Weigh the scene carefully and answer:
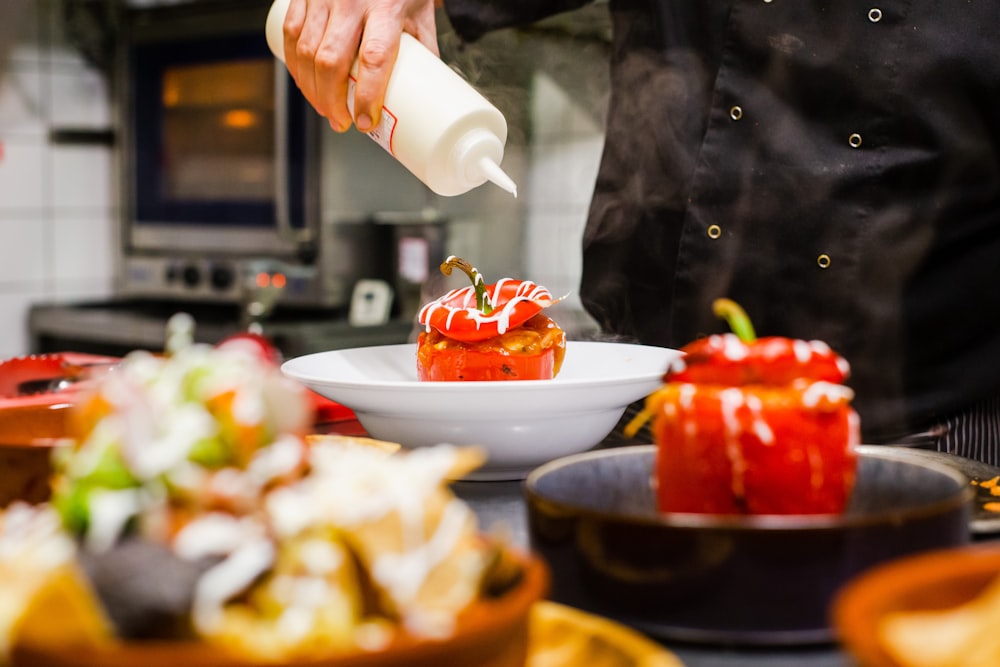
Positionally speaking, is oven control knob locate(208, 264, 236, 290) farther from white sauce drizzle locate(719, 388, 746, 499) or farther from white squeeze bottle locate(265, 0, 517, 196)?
white sauce drizzle locate(719, 388, 746, 499)

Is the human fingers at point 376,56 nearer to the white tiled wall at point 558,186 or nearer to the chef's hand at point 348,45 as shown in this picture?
the chef's hand at point 348,45

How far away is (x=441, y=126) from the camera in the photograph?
1138mm

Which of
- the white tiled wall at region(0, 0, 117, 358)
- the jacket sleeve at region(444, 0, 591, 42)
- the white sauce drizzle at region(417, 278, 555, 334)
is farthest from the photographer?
the white tiled wall at region(0, 0, 117, 358)

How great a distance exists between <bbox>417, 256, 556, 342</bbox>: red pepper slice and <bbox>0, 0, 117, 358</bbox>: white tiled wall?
106 inches

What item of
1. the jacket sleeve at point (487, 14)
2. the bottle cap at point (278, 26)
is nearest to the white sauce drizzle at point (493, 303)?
the bottle cap at point (278, 26)

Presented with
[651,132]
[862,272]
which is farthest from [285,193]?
[862,272]

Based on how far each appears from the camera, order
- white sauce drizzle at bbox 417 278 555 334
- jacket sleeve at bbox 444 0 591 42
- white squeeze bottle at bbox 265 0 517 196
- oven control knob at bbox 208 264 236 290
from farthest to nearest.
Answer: oven control knob at bbox 208 264 236 290 → jacket sleeve at bbox 444 0 591 42 → white squeeze bottle at bbox 265 0 517 196 → white sauce drizzle at bbox 417 278 555 334

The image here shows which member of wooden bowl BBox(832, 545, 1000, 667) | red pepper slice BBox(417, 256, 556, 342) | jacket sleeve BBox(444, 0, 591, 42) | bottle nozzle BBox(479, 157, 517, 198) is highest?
jacket sleeve BBox(444, 0, 591, 42)

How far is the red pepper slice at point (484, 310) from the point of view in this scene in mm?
1023

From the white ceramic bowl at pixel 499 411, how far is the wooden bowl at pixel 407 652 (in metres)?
0.40

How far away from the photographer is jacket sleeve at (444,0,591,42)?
5.52 ft

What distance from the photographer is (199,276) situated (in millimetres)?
3199

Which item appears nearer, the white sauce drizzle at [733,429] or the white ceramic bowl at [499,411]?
the white sauce drizzle at [733,429]

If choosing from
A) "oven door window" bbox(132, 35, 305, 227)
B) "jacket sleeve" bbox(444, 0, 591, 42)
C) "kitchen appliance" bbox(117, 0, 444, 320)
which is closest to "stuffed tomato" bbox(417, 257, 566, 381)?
"jacket sleeve" bbox(444, 0, 591, 42)
